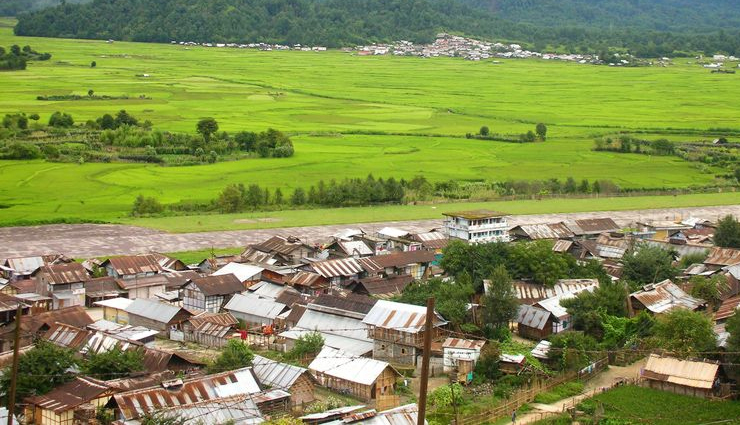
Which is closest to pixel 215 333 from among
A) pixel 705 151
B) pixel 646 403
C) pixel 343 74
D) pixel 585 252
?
pixel 646 403

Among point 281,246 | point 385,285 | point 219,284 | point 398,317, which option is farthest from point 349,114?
point 398,317

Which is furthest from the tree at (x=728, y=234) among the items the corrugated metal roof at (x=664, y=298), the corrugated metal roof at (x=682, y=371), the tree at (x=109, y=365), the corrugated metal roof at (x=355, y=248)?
the tree at (x=109, y=365)

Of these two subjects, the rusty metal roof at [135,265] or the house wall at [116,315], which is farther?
the rusty metal roof at [135,265]

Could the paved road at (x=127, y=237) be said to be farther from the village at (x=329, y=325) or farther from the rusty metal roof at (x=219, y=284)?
the rusty metal roof at (x=219, y=284)

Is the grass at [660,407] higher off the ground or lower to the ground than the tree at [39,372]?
lower

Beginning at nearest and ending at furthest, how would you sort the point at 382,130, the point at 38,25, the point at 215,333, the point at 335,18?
the point at 215,333 < the point at 382,130 < the point at 38,25 < the point at 335,18

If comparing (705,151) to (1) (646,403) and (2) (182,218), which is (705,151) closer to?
(2) (182,218)

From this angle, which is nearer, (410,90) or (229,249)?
(229,249)
